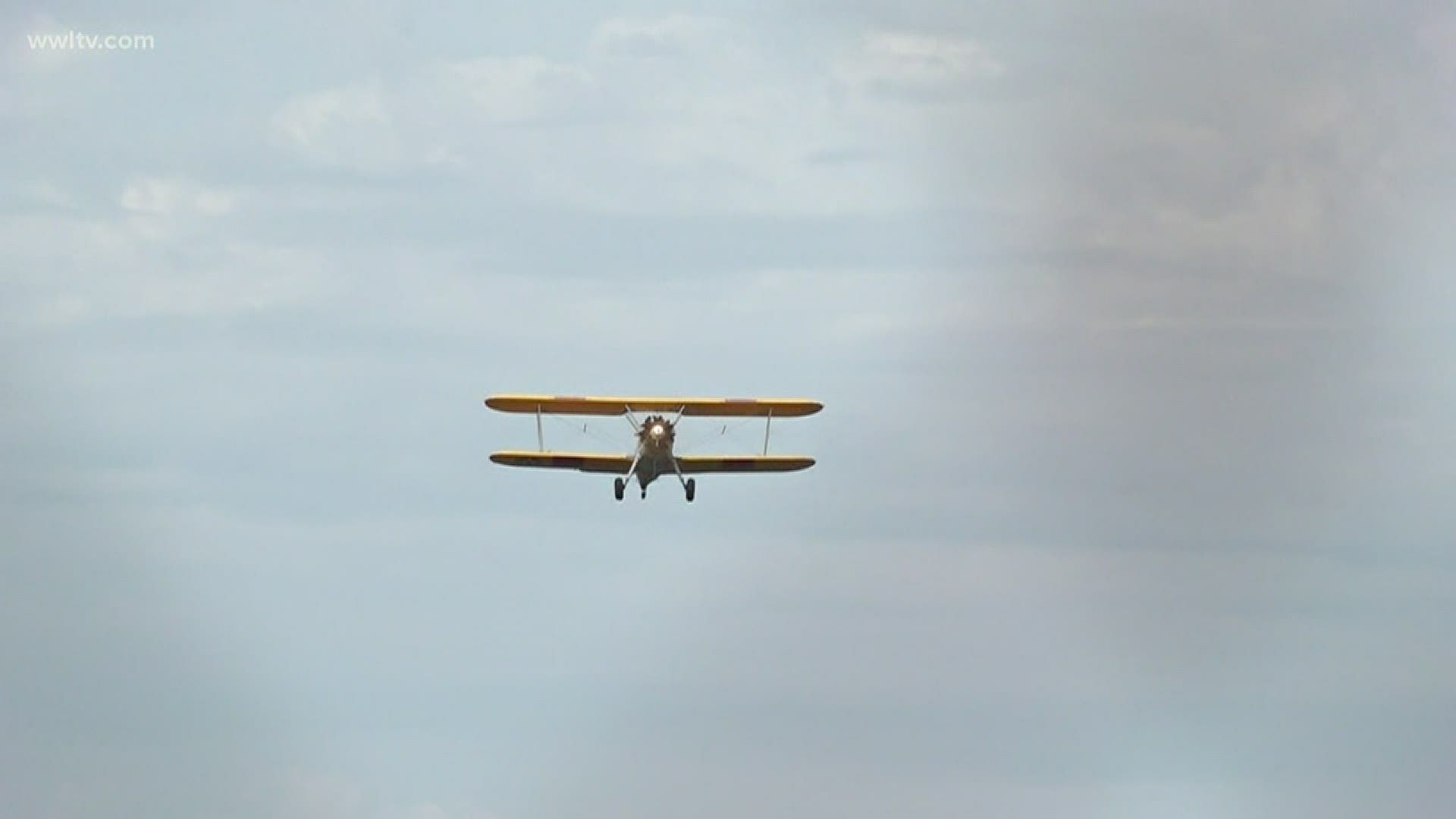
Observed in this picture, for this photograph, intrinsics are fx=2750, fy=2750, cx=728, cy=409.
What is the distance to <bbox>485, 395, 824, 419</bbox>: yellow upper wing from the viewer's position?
13212 cm

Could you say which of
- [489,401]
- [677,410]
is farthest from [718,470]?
[489,401]

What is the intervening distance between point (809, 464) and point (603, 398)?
35.6 feet

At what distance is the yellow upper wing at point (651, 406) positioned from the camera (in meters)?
132

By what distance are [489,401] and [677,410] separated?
938 centimetres

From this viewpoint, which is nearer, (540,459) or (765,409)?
(540,459)

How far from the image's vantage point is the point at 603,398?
437 ft

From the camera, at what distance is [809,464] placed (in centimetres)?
13012

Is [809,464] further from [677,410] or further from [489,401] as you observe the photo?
[489,401]

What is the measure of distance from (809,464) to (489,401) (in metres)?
16.2

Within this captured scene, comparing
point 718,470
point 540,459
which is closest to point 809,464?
point 718,470

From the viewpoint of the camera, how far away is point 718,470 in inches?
5182

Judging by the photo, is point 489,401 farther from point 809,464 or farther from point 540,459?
point 809,464

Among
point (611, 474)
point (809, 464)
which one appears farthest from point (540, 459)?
point (809, 464)

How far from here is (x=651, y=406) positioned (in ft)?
432
